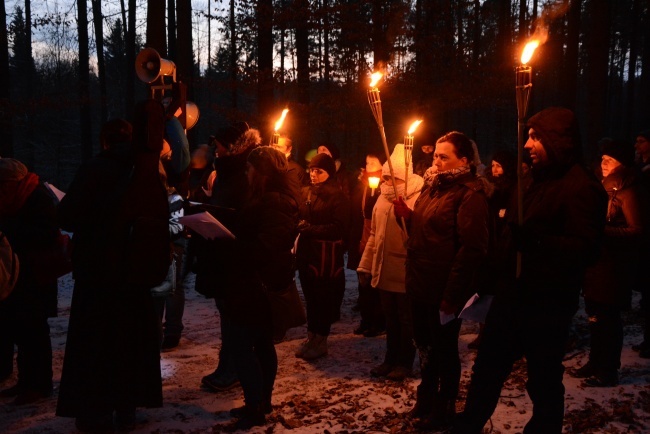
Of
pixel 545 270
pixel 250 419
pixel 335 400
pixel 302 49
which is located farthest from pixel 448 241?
pixel 302 49

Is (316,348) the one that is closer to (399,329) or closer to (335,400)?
(399,329)

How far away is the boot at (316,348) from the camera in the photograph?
6.57 metres

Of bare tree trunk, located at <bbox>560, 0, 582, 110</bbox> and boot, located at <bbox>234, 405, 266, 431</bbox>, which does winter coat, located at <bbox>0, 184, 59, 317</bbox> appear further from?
bare tree trunk, located at <bbox>560, 0, 582, 110</bbox>

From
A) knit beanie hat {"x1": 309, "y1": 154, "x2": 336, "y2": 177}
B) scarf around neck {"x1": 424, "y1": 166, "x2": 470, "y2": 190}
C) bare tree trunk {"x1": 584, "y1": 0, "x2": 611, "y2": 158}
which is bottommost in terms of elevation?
scarf around neck {"x1": 424, "y1": 166, "x2": 470, "y2": 190}

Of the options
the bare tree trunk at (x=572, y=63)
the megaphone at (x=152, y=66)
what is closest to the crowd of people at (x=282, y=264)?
the megaphone at (x=152, y=66)

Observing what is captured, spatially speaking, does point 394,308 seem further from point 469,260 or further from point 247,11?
point 247,11

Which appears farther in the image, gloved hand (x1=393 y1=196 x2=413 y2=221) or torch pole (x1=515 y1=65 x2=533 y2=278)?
gloved hand (x1=393 y1=196 x2=413 y2=221)

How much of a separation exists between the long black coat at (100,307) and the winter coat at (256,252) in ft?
2.40

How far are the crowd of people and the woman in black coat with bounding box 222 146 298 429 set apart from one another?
1cm

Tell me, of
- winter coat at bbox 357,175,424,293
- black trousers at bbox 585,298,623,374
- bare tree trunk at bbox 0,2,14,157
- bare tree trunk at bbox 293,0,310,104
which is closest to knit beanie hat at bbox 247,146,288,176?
winter coat at bbox 357,175,424,293

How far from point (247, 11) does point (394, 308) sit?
12801 mm

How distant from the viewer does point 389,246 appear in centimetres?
589

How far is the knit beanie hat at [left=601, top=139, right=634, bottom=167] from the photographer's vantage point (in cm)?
573

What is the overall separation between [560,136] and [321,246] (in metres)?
3.61
